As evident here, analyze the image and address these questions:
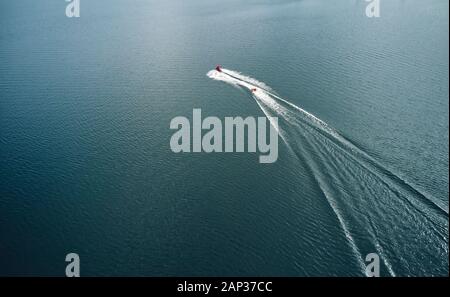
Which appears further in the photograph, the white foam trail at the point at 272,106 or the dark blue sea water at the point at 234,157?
the dark blue sea water at the point at 234,157

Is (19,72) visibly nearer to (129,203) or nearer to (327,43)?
(129,203)

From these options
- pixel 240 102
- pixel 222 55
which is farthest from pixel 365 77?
pixel 222 55

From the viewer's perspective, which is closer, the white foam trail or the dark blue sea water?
the white foam trail

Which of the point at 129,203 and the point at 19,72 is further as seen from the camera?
the point at 19,72

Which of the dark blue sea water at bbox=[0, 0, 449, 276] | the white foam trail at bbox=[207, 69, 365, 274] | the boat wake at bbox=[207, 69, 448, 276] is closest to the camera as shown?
the boat wake at bbox=[207, 69, 448, 276]

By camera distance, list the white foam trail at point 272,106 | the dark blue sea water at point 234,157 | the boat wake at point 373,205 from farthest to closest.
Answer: the dark blue sea water at point 234,157, the white foam trail at point 272,106, the boat wake at point 373,205

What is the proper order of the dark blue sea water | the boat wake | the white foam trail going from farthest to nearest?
1. the dark blue sea water
2. the white foam trail
3. the boat wake
